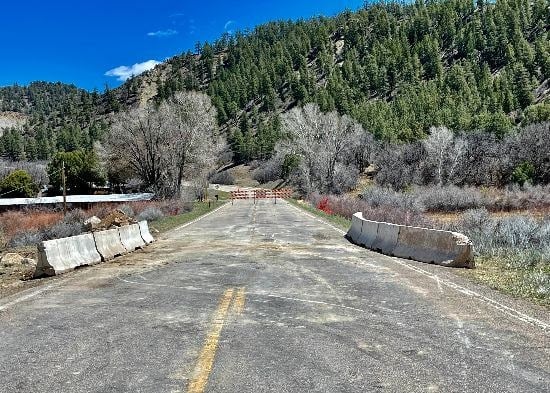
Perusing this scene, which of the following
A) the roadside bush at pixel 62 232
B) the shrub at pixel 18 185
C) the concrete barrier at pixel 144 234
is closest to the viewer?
the concrete barrier at pixel 144 234

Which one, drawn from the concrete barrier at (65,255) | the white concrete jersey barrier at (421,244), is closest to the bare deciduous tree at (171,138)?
the white concrete jersey barrier at (421,244)

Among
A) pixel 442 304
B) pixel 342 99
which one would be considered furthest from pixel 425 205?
pixel 342 99

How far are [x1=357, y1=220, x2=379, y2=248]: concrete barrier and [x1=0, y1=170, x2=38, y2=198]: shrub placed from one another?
244 feet

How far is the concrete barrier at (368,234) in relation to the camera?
1607cm

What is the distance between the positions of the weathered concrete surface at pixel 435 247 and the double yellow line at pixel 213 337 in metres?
5.73

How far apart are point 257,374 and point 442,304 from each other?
4.26m

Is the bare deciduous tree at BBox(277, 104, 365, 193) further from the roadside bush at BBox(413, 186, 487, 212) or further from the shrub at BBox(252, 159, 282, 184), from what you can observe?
the shrub at BBox(252, 159, 282, 184)

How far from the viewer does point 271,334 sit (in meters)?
6.22

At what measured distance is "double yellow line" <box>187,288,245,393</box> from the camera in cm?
464

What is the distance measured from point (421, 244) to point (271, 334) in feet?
26.9

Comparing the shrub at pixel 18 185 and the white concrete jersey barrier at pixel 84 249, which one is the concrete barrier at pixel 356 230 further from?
the shrub at pixel 18 185

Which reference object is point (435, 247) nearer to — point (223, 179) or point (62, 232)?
point (62, 232)

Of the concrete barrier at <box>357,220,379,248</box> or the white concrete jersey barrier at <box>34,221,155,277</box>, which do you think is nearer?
the white concrete jersey barrier at <box>34,221,155,277</box>

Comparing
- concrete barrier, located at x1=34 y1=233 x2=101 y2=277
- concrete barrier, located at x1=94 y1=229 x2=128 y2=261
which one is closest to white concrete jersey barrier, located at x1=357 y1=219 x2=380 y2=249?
concrete barrier, located at x1=94 y1=229 x2=128 y2=261
